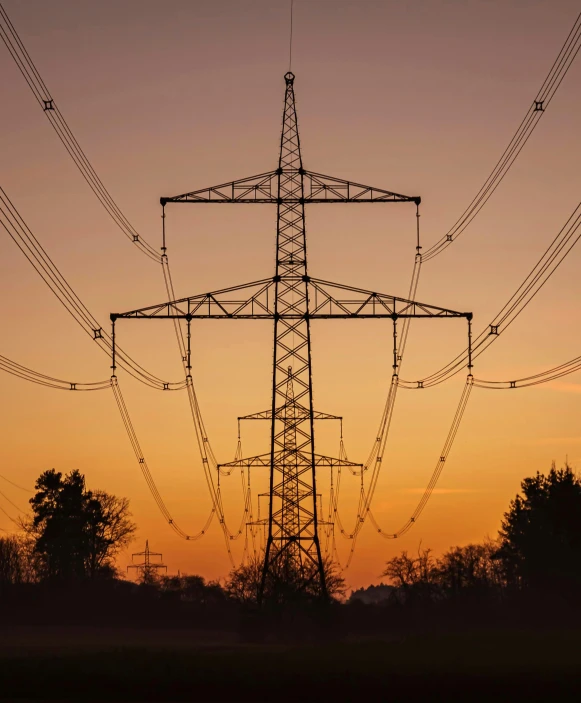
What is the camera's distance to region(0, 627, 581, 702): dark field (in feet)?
208

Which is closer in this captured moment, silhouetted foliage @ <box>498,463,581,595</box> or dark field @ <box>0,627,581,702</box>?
dark field @ <box>0,627,581,702</box>

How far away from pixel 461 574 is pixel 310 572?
76.1 metres

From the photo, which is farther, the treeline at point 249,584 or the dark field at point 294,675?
the treeline at point 249,584

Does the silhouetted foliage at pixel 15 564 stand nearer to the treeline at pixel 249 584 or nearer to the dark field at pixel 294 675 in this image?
the treeline at pixel 249 584

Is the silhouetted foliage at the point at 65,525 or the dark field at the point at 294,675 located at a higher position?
the silhouetted foliage at the point at 65,525

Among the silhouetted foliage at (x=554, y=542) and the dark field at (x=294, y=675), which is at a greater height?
the silhouetted foliage at (x=554, y=542)

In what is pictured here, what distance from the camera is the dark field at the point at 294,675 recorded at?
208 feet

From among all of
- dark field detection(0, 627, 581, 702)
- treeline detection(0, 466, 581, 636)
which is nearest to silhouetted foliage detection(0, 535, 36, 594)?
treeline detection(0, 466, 581, 636)

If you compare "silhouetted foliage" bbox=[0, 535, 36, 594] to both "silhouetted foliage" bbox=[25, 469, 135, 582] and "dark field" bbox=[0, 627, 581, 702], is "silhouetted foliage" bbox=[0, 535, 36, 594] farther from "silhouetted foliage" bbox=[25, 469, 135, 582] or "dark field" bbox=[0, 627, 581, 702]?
"dark field" bbox=[0, 627, 581, 702]

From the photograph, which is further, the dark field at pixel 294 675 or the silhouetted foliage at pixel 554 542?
the silhouetted foliage at pixel 554 542

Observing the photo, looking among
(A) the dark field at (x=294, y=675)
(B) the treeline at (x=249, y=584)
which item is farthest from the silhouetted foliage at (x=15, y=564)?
(A) the dark field at (x=294, y=675)

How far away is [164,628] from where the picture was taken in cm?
13425

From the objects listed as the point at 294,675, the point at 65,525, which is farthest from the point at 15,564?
the point at 294,675

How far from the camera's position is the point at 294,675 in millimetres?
65625
